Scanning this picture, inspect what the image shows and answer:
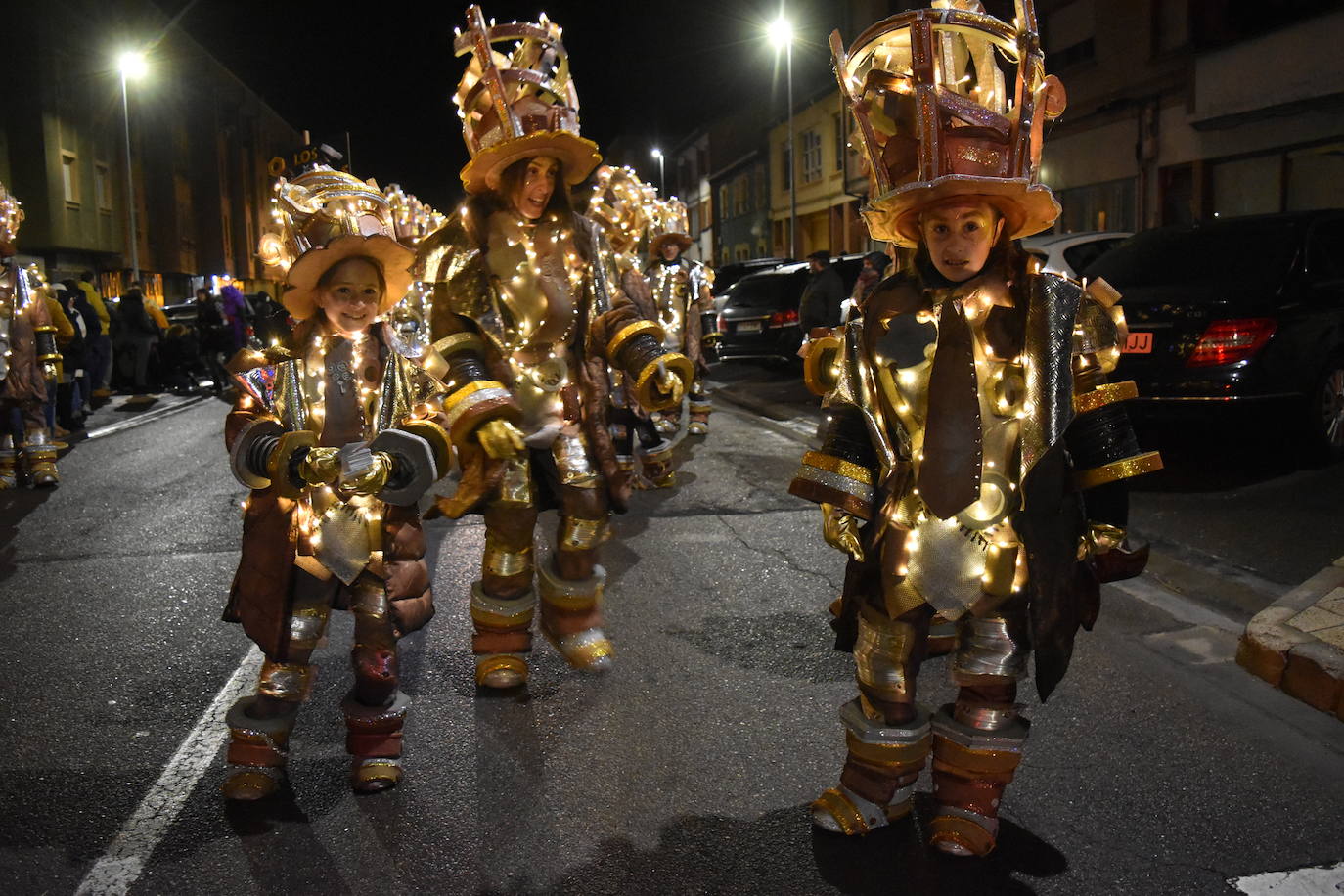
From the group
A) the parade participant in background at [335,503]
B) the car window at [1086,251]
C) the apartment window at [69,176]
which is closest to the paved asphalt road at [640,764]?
the parade participant in background at [335,503]

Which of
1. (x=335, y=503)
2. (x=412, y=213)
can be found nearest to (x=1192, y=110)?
(x=412, y=213)

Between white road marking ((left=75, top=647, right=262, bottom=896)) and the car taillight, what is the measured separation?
21.2 ft

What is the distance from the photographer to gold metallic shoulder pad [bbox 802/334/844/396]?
3.28m

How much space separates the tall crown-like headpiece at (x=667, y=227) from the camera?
1098 cm

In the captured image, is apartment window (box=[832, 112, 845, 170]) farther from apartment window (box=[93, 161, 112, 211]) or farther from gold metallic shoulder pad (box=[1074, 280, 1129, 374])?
gold metallic shoulder pad (box=[1074, 280, 1129, 374])

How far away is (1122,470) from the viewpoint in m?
2.98

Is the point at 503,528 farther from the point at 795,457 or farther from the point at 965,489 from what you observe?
the point at 795,457

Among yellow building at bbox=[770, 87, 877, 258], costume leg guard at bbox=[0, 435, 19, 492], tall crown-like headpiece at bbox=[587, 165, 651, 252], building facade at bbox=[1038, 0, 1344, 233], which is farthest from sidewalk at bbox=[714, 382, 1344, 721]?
yellow building at bbox=[770, 87, 877, 258]

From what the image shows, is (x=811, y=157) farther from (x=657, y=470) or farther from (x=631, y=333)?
(x=631, y=333)

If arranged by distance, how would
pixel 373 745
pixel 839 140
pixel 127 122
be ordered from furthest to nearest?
1. pixel 127 122
2. pixel 839 140
3. pixel 373 745

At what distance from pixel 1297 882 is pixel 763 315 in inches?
604

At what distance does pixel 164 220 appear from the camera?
4694 centimetres

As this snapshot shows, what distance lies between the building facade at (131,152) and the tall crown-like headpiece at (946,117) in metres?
17.7

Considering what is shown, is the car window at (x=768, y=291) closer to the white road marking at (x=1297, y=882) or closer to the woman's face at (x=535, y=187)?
the woman's face at (x=535, y=187)
